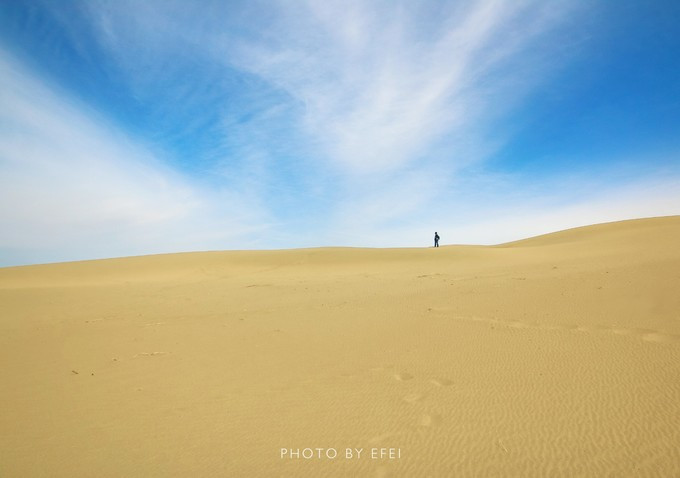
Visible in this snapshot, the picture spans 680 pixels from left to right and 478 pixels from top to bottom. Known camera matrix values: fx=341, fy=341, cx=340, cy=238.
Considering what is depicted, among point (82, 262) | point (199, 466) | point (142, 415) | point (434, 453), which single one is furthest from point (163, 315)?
point (82, 262)

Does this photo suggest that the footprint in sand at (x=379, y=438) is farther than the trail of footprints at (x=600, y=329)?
No

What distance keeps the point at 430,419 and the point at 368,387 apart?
0.87 m

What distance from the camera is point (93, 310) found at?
935cm

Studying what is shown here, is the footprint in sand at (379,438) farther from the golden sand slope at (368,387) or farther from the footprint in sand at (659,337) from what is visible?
the footprint in sand at (659,337)

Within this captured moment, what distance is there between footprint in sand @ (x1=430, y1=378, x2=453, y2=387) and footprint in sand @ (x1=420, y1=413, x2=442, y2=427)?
0.65m

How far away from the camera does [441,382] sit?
375cm

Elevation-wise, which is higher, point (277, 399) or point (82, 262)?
point (82, 262)

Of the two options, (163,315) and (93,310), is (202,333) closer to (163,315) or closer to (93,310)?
(163,315)

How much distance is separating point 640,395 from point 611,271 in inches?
267

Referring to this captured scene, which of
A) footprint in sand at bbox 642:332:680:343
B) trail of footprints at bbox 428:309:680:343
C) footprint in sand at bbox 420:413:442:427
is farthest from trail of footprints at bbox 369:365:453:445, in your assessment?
footprint in sand at bbox 642:332:680:343

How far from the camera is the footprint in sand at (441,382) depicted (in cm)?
368

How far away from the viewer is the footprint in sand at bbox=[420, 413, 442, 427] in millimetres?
2940

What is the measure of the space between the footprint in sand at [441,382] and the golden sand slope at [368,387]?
0.04 meters

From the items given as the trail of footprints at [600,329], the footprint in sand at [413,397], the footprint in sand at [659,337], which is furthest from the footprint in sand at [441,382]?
the footprint in sand at [659,337]
